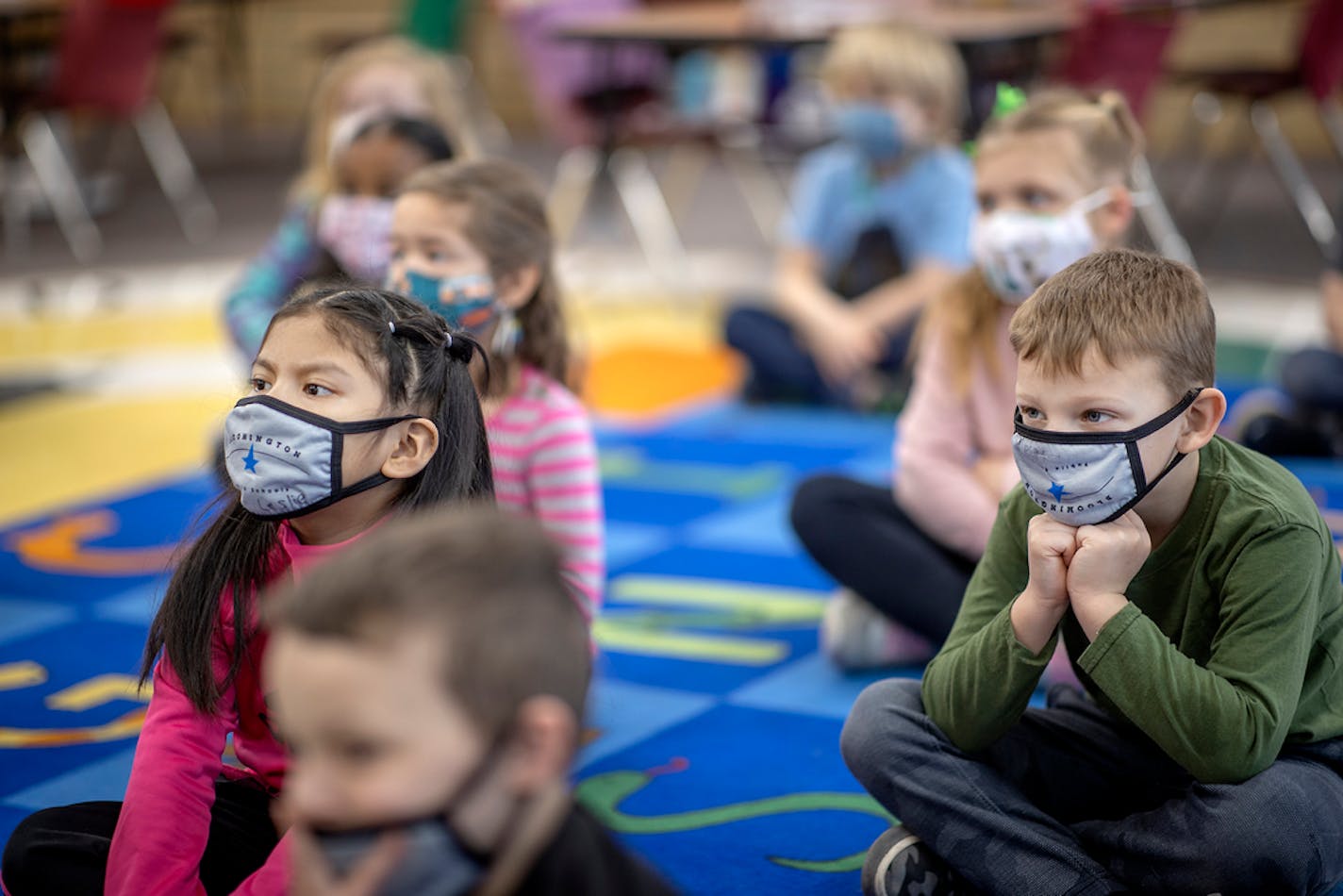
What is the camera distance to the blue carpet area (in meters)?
2.02

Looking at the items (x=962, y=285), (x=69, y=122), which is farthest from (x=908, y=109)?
(x=69, y=122)

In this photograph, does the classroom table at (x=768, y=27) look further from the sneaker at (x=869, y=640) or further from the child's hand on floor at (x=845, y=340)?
the sneaker at (x=869, y=640)

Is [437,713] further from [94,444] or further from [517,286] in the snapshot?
[94,444]

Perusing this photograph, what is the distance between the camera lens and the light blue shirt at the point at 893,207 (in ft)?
13.2

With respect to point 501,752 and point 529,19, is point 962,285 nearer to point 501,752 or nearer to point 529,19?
point 501,752

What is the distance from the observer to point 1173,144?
8953 mm

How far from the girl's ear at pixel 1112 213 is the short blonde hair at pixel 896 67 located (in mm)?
1543

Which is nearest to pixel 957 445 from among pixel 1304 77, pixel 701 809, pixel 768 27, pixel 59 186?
pixel 701 809

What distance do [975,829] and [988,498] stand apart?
34.9 inches

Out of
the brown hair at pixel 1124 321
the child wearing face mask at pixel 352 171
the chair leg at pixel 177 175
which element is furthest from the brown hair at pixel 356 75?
the chair leg at pixel 177 175

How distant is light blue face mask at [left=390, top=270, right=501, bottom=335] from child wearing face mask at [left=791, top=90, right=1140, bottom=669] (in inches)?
25.8

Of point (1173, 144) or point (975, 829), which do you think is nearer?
point (975, 829)

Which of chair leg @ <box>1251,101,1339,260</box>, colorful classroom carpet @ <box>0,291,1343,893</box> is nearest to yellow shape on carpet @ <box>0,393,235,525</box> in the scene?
colorful classroom carpet @ <box>0,291,1343,893</box>

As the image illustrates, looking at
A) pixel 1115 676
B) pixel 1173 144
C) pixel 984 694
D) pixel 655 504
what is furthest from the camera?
pixel 1173 144
